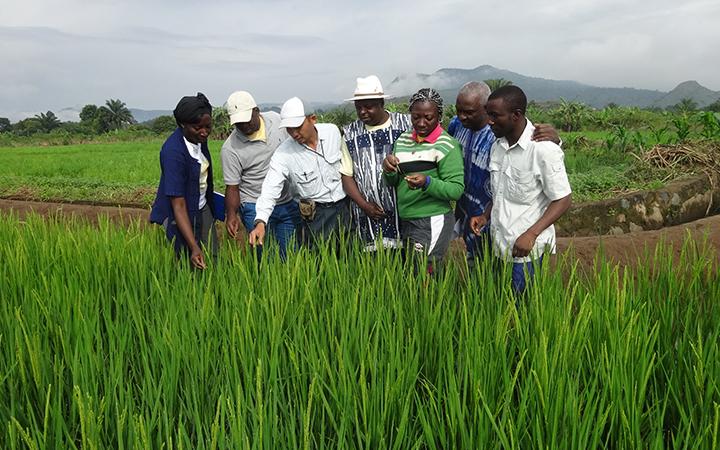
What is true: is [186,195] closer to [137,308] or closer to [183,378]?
[137,308]

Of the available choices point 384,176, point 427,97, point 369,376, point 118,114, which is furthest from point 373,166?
point 118,114

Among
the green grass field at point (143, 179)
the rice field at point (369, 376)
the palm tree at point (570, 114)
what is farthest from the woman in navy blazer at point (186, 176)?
the palm tree at point (570, 114)

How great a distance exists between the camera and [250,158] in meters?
3.20

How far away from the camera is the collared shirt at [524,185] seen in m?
2.29

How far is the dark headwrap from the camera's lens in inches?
105

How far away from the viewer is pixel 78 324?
163cm

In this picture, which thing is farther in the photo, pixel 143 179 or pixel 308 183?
pixel 143 179

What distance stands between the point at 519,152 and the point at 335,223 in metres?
1.21

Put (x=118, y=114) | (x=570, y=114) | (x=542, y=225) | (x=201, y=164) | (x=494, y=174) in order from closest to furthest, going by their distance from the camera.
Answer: (x=542, y=225) → (x=494, y=174) → (x=201, y=164) → (x=570, y=114) → (x=118, y=114)

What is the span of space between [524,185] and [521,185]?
0.01 m

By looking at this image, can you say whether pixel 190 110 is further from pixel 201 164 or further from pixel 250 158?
pixel 250 158

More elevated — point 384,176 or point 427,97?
point 427,97

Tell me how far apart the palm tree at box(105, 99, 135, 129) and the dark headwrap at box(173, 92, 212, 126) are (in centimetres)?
6404

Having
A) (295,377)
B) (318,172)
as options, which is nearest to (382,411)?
(295,377)
